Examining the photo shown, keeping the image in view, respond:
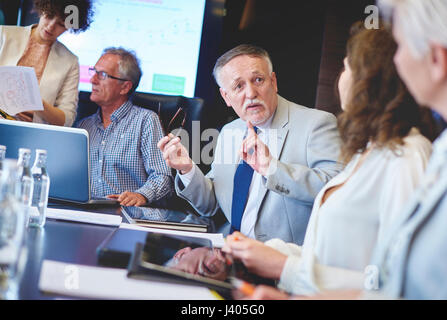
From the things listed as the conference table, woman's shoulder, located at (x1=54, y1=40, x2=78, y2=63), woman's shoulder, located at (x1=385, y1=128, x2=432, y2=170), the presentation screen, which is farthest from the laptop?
the presentation screen

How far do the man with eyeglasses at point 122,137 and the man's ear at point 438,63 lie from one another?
1.74 meters

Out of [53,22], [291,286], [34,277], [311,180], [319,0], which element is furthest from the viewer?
[319,0]

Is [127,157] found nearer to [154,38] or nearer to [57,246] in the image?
[154,38]

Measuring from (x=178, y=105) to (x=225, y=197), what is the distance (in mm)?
786

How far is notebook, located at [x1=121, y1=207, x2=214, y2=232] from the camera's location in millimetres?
1427

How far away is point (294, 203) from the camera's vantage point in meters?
1.76

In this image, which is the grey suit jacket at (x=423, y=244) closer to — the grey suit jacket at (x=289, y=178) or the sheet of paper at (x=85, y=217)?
the grey suit jacket at (x=289, y=178)

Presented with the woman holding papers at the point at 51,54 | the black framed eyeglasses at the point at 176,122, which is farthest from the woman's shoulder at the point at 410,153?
the woman holding papers at the point at 51,54

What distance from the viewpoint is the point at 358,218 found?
0.97 metres

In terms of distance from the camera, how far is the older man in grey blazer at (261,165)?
1613 mm

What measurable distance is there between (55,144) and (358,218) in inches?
41.4

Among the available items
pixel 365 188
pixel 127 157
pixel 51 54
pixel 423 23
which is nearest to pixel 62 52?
pixel 51 54
